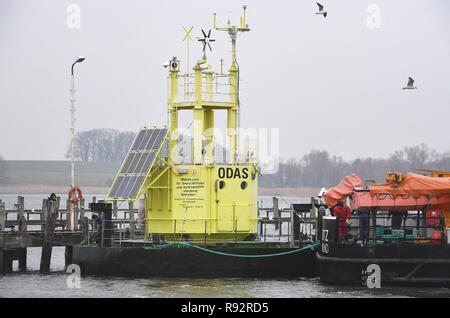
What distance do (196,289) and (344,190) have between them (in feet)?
20.9

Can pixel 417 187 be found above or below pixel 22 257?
above

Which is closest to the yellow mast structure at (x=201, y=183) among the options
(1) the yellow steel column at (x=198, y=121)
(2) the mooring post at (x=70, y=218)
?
(1) the yellow steel column at (x=198, y=121)

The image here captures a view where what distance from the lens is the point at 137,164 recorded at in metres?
33.9

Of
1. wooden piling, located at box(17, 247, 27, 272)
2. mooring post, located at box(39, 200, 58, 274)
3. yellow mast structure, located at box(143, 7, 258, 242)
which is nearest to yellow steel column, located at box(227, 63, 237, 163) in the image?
yellow mast structure, located at box(143, 7, 258, 242)

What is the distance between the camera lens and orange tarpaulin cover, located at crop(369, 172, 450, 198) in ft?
101

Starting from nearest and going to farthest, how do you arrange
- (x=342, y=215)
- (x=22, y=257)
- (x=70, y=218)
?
(x=342, y=215) < (x=22, y=257) < (x=70, y=218)

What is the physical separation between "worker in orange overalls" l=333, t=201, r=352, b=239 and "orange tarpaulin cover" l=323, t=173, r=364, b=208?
0.62 meters

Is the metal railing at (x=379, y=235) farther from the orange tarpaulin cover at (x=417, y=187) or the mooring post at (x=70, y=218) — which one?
the mooring post at (x=70, y=218)

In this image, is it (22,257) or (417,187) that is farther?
(22,257)

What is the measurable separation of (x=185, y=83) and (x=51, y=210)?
7.26 m

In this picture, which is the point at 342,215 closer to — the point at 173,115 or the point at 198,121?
the point at 198,121

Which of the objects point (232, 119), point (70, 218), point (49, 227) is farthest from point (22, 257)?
point (232, 119)

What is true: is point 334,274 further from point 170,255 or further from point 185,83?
point 185,83

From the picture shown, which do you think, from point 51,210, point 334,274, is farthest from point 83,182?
point 334,274
